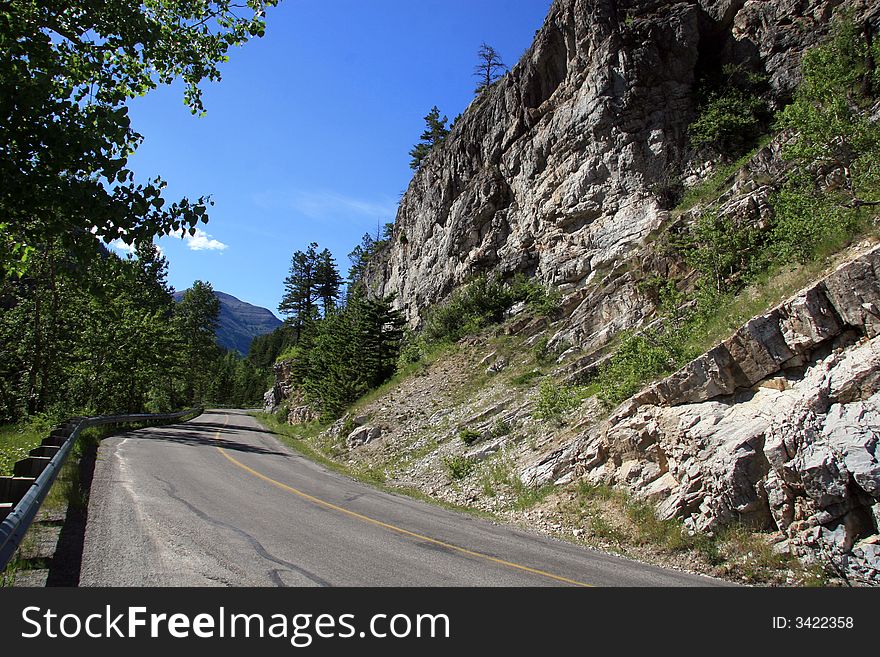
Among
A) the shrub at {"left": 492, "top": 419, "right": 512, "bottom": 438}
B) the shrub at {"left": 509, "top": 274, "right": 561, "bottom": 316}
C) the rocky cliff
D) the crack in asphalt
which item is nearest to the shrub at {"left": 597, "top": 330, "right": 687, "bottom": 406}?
the rocky cliff

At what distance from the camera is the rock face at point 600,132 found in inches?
971

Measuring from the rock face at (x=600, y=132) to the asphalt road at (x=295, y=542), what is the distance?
42.1 ft

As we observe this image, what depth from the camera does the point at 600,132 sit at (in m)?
27.7

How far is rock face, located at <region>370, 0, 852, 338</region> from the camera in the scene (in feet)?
80.9

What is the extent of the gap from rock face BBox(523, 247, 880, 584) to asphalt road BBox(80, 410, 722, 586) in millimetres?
1996

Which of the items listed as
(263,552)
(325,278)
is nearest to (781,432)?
(263,552)

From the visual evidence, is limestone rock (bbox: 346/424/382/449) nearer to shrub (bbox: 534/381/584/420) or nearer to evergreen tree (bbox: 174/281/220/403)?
shrub (bbox: 534/381/584/420)

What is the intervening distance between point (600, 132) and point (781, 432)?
23499 mm

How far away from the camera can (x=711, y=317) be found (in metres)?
14.1

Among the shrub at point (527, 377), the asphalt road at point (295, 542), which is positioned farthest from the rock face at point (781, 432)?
the shrub at point (527, 377)

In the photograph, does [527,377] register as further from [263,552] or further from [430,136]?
[430,136]

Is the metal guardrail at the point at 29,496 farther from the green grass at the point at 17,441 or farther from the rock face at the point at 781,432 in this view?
the rock face at the point at 781,432

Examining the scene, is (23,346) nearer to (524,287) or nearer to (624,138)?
(524,287)
